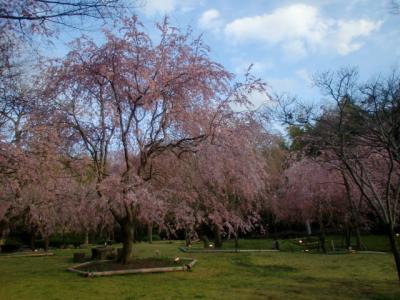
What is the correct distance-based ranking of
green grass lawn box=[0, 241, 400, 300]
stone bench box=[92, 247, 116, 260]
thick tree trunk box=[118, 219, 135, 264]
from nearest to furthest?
green grass lawn box=[0, 241, 400, 300], thick tree trunk box=[118, 219, 135, 264], stone bench box=[92, 247, 116, 260]

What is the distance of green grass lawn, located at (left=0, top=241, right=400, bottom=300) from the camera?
9328 mm

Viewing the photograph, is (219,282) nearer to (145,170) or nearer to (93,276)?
(93,276)

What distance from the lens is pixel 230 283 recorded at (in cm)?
1099

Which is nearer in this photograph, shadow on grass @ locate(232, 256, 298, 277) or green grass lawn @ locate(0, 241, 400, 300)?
green grass lawn @ locate(0, 241, 400, 300)

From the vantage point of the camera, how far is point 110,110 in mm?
14039

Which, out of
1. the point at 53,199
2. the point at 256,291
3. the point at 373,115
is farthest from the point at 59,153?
the point at 373,115

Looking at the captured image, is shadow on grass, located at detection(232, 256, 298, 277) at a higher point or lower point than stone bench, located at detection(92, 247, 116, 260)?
lower

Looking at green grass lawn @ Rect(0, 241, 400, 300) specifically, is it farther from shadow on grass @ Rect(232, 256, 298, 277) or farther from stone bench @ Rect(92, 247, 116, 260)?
stone bench @ Rect(92, 247, 116, 260)

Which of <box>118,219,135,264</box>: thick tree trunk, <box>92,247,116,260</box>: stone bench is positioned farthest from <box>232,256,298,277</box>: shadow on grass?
<box>92,247,116,260</box>: stone bench

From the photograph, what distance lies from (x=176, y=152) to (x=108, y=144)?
2.43 metres

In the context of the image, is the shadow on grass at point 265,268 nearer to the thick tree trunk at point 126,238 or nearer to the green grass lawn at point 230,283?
the green grass lawn at point 230,283

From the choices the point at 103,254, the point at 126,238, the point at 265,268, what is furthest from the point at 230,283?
the point at 103,254

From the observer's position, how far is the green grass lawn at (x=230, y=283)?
9328mm

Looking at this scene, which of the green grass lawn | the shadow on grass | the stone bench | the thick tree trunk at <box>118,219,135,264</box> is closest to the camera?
the green grass lawn
